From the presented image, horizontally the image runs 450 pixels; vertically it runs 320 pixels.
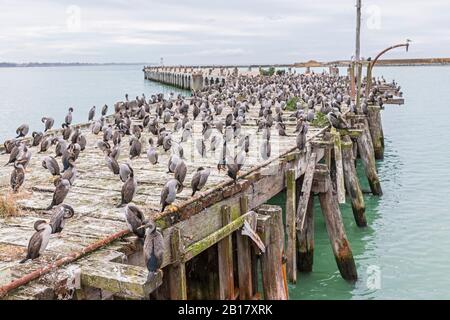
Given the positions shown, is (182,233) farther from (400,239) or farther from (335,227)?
(400,239)

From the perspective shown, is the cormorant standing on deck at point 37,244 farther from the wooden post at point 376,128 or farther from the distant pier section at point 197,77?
the distant pier section at point 197,77

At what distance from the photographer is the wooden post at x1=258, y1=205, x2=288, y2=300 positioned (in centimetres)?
971

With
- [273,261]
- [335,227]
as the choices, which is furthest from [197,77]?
[273,261]

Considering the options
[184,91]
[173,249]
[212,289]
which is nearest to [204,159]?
[212,289]

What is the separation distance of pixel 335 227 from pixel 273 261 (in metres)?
3.76

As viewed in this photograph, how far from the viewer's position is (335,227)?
13.0m

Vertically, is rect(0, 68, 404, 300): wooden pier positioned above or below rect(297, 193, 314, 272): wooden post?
above

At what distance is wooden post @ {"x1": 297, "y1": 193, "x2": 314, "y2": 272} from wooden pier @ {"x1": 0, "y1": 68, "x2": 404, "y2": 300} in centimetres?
3

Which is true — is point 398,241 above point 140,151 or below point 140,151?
below

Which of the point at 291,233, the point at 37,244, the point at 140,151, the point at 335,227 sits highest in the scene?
the point at 140,151

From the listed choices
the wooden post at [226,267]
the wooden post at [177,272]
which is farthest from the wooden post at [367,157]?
the wooden post at [177,272]

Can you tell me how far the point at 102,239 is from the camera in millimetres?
7562

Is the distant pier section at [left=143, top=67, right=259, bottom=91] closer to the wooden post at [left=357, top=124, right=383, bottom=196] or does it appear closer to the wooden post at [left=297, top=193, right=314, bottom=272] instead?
the wooden post at [left=357, top=124, right=383, bottom=196]

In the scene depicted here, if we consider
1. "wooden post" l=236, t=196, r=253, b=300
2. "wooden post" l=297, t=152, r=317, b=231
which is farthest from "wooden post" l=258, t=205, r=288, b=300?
"wooden post" l=297, t=152, r=317, b=231
